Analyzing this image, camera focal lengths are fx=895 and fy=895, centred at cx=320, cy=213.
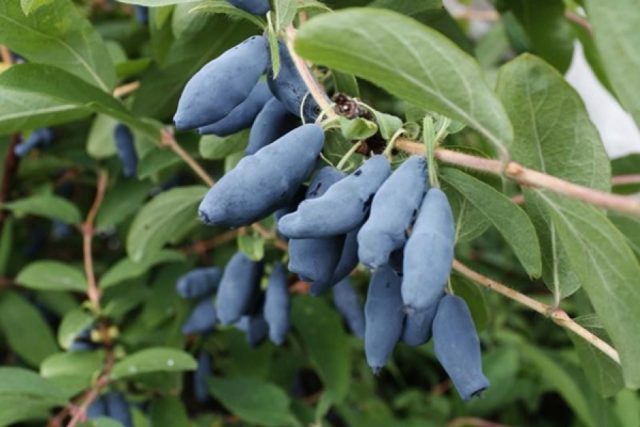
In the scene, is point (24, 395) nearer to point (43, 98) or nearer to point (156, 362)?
point (156, 362)

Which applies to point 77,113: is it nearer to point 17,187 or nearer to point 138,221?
point 138,221

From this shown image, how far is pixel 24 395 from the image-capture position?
3.22 feet

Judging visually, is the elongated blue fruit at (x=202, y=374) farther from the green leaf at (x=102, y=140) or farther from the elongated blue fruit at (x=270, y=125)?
the elongated blue fruit at (x=270, y=125)

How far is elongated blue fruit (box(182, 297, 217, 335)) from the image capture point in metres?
1.24

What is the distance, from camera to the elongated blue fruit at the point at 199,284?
4.00 feet

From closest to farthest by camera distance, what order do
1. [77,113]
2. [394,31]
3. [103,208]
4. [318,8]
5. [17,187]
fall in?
[394,31] < [318,8] < [77,113] < [103,208] < [17,187]

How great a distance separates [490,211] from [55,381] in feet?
2.07

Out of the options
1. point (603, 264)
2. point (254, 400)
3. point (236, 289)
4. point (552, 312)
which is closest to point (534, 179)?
point (603, 264)

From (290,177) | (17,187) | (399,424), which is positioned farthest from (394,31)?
(17,187)

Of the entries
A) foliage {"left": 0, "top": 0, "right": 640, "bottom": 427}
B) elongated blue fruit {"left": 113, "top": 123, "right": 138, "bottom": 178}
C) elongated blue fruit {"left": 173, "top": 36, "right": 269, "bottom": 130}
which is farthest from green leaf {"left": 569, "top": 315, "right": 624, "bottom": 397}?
elongated blue fruit {"left": 113, "top": 123, "right": 138, "bottom": 178}

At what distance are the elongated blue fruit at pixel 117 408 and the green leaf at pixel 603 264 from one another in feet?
2.36

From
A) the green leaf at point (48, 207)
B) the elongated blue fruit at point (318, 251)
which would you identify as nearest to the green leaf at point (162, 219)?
the green leaf at point (48, 207)

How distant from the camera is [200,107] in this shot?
62 centimetres

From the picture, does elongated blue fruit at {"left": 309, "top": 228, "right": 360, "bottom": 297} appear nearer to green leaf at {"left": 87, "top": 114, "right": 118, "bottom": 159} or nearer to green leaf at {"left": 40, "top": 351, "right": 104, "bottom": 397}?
green leaf at {"left": 40, "top": 351, "right": 104, "bottom": 397}
